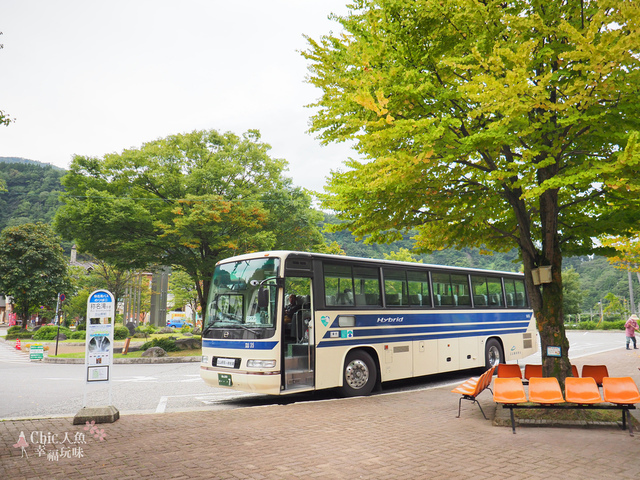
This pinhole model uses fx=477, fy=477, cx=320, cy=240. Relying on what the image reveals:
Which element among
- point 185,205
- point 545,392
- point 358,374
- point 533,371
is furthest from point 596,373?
point 185,205

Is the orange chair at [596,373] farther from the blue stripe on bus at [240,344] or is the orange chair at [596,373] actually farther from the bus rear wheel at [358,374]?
the blue stripe on bus at [240,344]

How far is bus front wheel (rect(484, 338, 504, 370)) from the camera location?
14742 mm

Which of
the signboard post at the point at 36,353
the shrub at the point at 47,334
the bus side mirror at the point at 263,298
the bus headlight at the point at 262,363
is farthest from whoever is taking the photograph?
the shrub at the point at 47,334

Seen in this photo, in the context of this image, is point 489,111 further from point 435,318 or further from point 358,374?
point 435,318

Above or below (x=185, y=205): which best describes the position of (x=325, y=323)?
below

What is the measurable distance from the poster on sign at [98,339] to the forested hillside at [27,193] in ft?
219

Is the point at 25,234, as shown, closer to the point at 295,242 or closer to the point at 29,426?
the point at 295,242

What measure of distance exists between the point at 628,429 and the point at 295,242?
20.2 m

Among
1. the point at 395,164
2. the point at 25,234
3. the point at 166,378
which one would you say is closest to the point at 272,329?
the point at 395,164

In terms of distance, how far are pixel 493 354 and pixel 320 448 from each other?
10456 millimetres

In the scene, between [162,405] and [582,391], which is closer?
[582,391]

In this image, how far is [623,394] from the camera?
7.23m

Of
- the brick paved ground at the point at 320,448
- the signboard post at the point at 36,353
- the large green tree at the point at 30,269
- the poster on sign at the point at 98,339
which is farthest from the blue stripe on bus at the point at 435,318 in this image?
the large green tree at the point at 30,269

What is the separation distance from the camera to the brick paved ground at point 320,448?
17.2 feet
